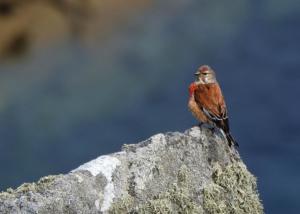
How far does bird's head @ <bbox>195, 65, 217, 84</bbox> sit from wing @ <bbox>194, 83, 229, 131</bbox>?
0.10m

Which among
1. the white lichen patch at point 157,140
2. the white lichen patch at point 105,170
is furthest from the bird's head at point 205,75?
the white lichen patch at point 105,170

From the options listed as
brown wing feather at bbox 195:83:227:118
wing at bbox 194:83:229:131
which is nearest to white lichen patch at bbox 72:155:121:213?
wing at bbox 194:83:229:131

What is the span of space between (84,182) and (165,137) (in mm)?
928

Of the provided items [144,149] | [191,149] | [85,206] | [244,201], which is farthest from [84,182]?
[244,201]

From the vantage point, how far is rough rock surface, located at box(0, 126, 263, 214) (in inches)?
197

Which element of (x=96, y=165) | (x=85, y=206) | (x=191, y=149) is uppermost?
(x=191, y=149)

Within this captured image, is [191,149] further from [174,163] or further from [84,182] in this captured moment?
[84,182]

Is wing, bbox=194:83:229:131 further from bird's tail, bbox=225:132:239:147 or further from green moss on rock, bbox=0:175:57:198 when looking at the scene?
green moss on rock, bbox=0:175:57:198

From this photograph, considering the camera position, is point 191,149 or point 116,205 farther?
point 191,149

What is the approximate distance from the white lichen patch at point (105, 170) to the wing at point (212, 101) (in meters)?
2.03

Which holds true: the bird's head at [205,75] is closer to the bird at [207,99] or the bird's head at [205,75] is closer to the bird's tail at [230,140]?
the bird at [207,99]

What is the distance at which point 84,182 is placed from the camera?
517 centimetres

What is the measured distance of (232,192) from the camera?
19.9 feet

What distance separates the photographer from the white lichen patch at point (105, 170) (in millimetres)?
5270
